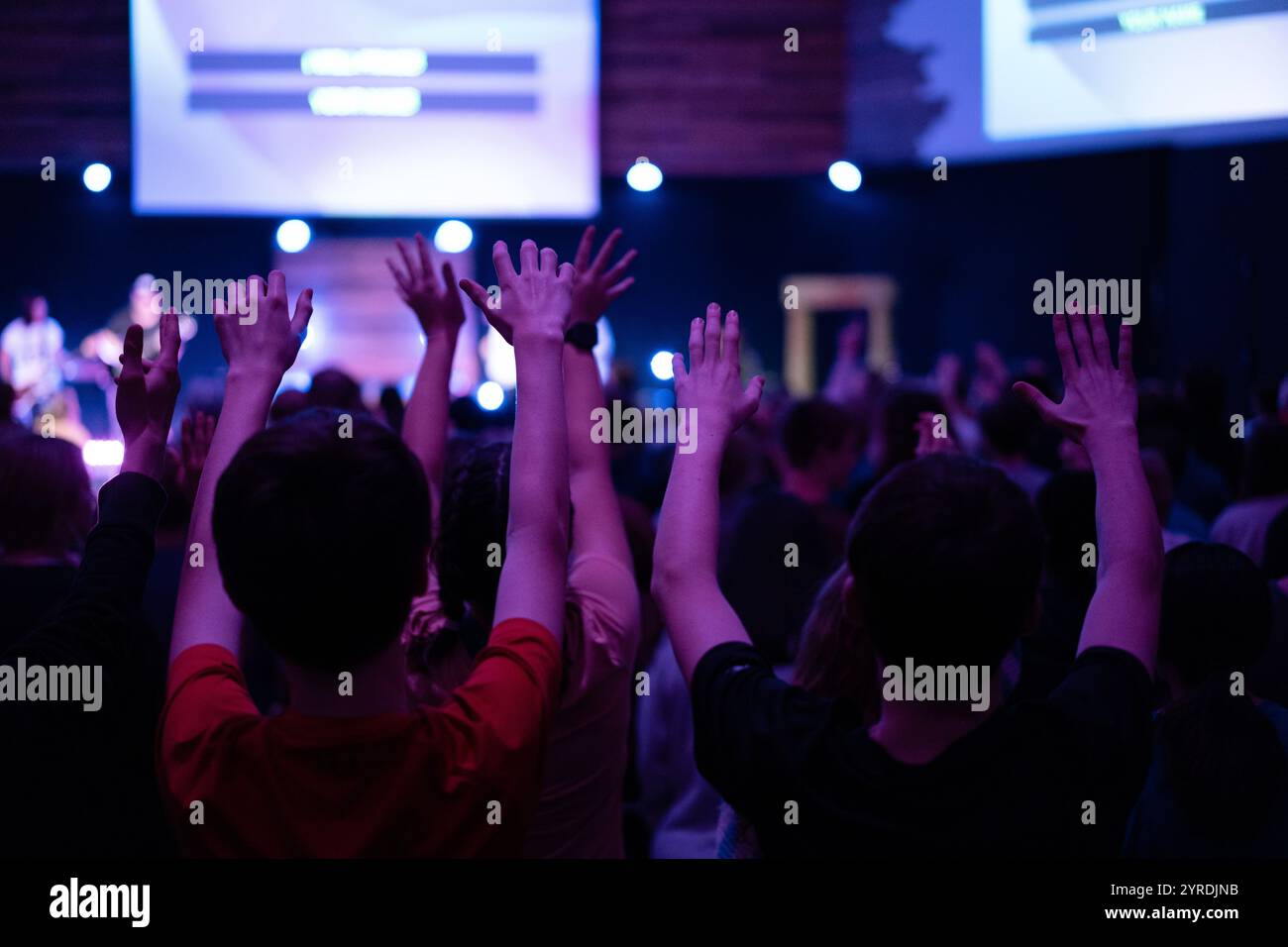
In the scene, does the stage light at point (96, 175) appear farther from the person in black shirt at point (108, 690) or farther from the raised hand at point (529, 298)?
the raised hand at point (529, 298)

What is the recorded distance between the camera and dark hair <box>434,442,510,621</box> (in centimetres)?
144

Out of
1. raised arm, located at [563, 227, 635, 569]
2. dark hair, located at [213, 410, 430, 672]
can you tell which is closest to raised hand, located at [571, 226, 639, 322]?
Result: raised arm, located at [563, 227, 635, 569]

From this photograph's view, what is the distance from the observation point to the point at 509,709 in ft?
3.52

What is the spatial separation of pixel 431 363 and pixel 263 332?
53cm

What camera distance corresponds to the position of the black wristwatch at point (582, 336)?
1597mm

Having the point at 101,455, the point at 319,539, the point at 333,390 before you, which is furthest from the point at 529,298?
the point at 101,455

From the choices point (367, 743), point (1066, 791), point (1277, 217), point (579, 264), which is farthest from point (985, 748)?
point (1277, 217)

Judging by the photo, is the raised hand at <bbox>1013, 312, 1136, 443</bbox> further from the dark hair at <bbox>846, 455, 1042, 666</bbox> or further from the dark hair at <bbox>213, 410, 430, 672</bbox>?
the dark hair at <bbox>213, 410, 430, 672</bbox>

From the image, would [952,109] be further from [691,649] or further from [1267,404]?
[691,649]

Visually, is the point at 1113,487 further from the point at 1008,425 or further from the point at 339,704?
the point at 1008,425

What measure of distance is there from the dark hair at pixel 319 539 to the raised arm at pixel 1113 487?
65 centimetres

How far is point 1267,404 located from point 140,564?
385 centimetres

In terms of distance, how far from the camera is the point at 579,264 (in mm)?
1574

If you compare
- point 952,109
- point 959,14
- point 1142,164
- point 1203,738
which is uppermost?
point 959,14
